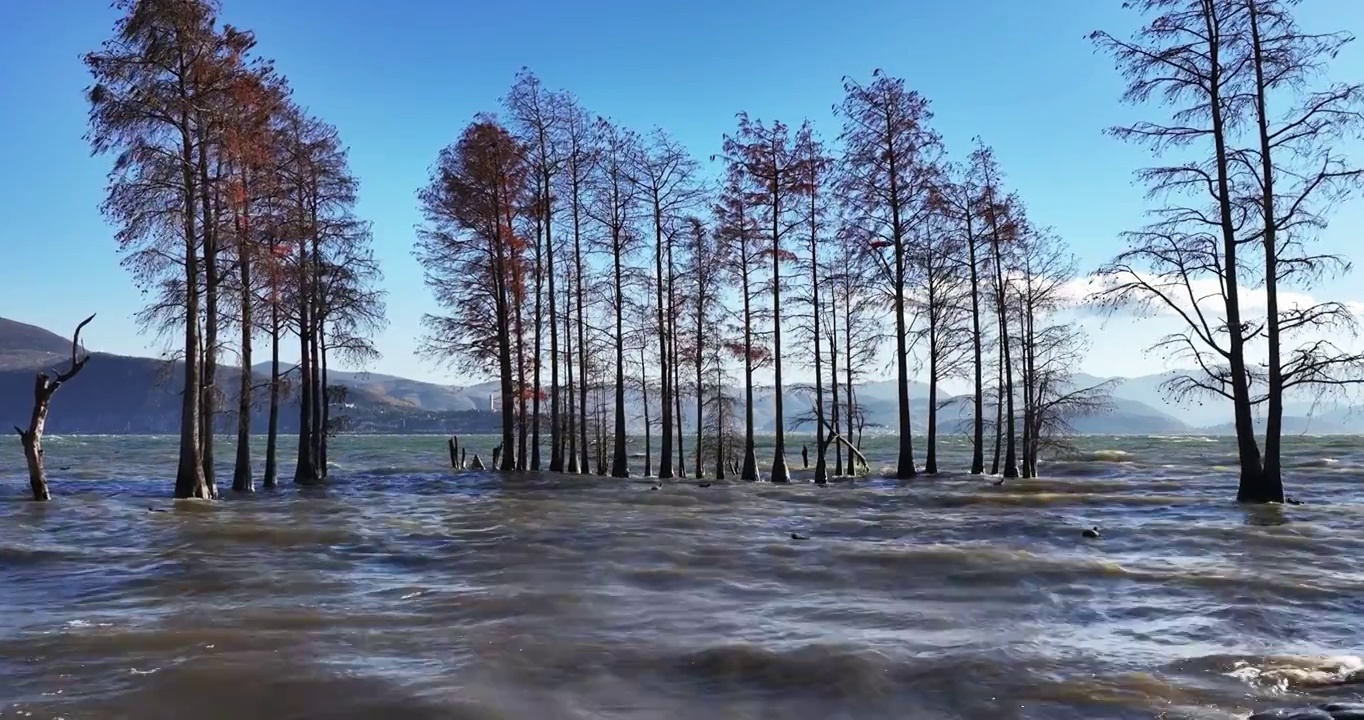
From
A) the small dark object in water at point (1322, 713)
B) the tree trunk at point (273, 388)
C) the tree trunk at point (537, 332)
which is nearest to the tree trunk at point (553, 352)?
the tree trunk at point (537, 332)

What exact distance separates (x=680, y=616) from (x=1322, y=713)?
5.06 metres

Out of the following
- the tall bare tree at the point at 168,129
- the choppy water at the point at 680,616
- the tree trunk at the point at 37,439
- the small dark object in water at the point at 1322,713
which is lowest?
the choppy water at the point at 680,616

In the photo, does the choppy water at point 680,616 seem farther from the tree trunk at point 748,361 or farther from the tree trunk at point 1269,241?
the tree trunk at point 748,361

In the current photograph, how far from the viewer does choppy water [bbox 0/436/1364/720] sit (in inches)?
227

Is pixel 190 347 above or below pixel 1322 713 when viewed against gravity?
above

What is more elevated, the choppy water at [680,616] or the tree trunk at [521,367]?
the tree trunk at [521,367]

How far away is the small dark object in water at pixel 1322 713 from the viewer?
15.4ft

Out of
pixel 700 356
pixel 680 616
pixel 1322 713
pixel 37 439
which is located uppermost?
pixel 700 356

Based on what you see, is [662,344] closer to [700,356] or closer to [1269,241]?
[700,356]

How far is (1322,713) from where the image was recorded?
4.77 metres

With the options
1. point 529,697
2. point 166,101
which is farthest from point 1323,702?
point 166,101

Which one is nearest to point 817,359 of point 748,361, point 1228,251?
point 748,361

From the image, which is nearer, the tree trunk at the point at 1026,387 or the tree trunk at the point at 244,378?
the tree trunk at the point at 244,378

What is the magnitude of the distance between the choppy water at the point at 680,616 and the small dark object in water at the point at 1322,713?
1.16 ft
